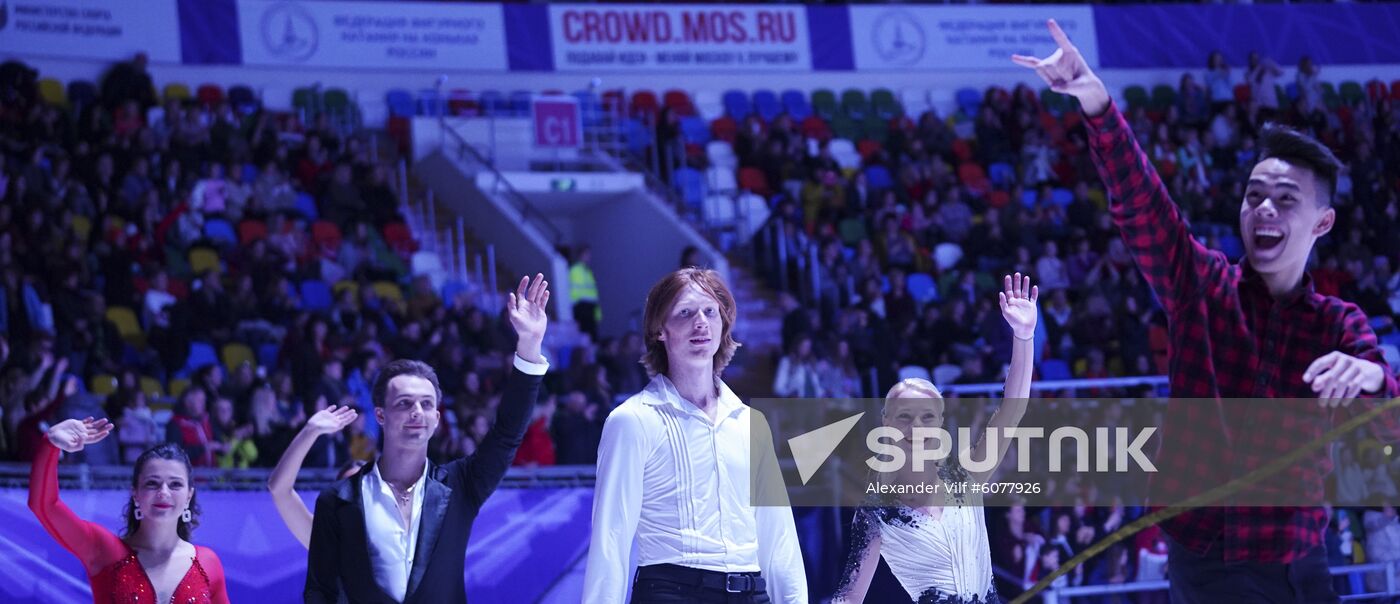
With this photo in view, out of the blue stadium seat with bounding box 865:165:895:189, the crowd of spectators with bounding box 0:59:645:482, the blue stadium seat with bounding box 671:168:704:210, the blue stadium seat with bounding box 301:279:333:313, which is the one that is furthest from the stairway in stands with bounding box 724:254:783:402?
the blue stadium seat with bounding box 301:279:333:313

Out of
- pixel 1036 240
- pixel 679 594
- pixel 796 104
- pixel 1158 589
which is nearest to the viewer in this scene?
pixel 679 594

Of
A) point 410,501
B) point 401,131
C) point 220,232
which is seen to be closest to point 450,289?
point 220,232

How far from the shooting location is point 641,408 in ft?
13.4

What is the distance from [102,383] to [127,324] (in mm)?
1367

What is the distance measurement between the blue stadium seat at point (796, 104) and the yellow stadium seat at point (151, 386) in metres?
9.80

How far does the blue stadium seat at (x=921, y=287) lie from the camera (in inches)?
560

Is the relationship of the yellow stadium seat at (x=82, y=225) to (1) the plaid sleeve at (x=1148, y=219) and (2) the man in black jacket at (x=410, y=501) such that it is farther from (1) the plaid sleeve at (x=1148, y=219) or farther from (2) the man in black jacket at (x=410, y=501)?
(1) the plaid sleeve at (x=1148, y=219)

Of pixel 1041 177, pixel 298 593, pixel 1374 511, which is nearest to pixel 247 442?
pixel 298 593

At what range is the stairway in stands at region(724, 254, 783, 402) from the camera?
13.6m

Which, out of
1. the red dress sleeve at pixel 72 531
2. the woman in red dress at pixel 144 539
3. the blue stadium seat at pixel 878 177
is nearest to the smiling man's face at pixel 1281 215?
the woman in red dress at pixel 144 539

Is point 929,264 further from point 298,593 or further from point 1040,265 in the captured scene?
point 298,593

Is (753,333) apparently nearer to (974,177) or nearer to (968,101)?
(974,177)

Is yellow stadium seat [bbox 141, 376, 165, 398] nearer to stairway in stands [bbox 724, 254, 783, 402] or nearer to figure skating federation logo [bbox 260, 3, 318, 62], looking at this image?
stairway in stands [bbox 724, 254, 783, 402]

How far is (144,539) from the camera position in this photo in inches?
190
